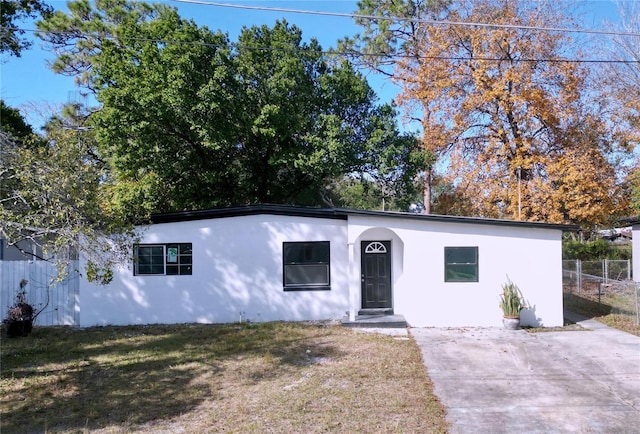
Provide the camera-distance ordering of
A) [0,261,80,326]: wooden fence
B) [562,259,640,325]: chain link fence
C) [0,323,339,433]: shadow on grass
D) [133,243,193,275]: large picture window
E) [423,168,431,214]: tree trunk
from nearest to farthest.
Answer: [0,323,339,433]: shadow on grass, [0,261,80,326]: wooden fence, [133,243,193,275]: large picture window, [562,259,640,325]: chain link fence, [423,168,431,214]: tree trunk

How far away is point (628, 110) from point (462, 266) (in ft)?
41.2

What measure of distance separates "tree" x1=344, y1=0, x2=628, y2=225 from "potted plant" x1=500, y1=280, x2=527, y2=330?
7397 millimetres

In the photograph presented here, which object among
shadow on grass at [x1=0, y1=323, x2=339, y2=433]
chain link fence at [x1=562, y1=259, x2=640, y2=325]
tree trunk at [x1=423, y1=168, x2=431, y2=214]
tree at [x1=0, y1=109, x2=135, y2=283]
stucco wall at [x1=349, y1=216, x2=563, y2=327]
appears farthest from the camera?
tree trunk at [x1=423, y1=168, x2=431, y2=214]

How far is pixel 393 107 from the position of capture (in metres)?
20.2

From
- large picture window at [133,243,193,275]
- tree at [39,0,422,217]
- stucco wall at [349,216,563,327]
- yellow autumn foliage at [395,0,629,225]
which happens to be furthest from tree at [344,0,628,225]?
large picture window at [133,243,193,275]

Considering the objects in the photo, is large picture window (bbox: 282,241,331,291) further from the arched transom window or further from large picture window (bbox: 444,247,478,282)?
large picture window (bbox: 444,247,478,282)

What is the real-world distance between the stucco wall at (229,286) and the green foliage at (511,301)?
4.03 meters

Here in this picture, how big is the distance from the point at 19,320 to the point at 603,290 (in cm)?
1754

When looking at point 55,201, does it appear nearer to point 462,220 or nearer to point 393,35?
point 462,220

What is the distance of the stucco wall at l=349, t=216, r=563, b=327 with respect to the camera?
11578 millimetres

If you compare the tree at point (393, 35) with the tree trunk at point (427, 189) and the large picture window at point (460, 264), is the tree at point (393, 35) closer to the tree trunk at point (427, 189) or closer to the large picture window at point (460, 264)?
the tree trunk at point (427, 189)

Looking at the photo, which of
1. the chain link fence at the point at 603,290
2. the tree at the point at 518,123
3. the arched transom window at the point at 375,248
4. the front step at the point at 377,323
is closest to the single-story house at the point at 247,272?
the arched transom window at the point at 375,248

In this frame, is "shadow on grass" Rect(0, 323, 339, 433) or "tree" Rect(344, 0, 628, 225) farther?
"tree" Rect(344, 0, 628, 225)

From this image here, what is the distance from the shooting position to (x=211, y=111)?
1619cm
